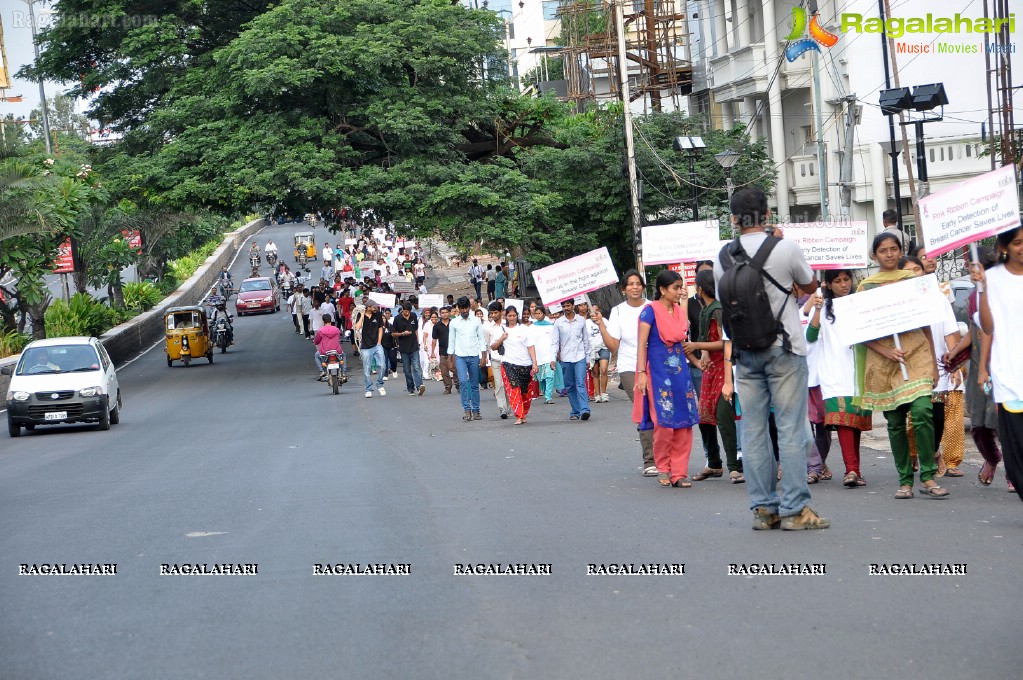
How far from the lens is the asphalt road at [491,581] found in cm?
543

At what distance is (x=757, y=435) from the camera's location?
309 inches

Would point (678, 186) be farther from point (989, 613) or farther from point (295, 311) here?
point (989, 613)

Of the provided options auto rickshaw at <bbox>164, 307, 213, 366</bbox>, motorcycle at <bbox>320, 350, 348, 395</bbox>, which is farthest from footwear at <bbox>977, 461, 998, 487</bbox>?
auto rickshaw at <bbox>164, 307, 213, 366</bbox>

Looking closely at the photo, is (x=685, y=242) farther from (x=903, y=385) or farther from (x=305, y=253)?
(x=305, y=253)

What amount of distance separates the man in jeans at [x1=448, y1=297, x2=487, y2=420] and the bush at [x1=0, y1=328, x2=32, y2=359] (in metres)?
18.9

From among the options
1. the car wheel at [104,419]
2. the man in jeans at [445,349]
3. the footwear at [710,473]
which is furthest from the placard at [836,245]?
the car wheel at [104,419]

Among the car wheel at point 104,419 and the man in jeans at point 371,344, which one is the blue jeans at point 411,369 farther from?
the car wheel at point 104,419

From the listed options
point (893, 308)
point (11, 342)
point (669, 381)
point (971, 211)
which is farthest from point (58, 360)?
point (971, 211)

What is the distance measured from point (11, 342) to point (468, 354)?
20.0 metres

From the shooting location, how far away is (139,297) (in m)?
58.4

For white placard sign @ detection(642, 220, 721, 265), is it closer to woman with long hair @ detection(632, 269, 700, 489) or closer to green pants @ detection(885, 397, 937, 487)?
woman with long hair @ detection(632, 269, 700, 489)

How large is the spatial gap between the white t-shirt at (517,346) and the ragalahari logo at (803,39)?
49.1 ft

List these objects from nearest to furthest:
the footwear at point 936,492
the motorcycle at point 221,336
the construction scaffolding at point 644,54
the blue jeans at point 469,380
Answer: the footwear at point 936,492
the blue jeans at point 469,380
the construction scaffolding at point 644,54
the motorcycle at point 221,336

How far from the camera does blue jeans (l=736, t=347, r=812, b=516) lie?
7.73 metres
